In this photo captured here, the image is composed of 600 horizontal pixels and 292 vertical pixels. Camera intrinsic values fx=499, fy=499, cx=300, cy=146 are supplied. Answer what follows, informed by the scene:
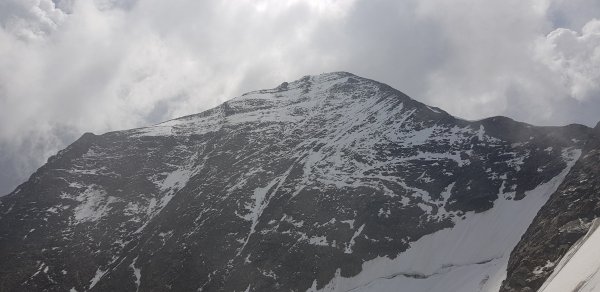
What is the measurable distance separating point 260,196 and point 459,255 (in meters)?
52.8

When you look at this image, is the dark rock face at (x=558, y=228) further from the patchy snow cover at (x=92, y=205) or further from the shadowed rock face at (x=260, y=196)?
the patchy snow cover at (x=92, y=205)

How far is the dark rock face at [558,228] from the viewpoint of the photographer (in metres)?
46.4

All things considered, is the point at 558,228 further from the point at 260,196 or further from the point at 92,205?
the point at 92,205

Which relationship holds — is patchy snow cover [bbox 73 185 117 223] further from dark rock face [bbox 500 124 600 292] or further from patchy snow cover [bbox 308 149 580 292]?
dark rock face [bbox 500 124 600 292]

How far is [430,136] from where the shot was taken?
14638 cm

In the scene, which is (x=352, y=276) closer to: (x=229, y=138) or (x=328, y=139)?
(x=328, y=139)

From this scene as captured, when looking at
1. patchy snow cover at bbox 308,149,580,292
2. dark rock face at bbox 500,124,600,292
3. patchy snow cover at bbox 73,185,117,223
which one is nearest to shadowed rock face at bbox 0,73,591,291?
patchy snow cover at bbox 73,185,117,223

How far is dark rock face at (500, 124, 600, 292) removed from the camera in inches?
1826

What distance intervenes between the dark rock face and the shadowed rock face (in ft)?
74.8

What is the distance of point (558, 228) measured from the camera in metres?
60.5

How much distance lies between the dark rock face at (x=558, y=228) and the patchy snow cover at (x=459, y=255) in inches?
477

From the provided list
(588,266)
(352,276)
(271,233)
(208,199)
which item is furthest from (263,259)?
(588,266)

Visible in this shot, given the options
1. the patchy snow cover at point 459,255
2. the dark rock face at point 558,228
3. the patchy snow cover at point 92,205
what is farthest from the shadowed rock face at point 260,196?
the dark rock face at point 558,228

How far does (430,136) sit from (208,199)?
66.3m
